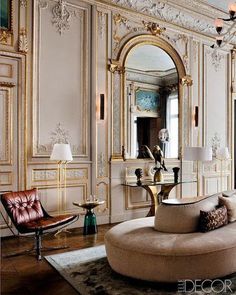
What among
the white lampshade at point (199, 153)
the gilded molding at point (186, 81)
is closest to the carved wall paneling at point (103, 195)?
the white lampshade at point (199, 153)

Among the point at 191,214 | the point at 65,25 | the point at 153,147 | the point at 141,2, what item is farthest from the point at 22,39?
the point at 191,214

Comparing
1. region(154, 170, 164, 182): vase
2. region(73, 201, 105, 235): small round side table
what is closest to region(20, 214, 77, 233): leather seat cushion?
region(73, 201, 105, 235): small round side table

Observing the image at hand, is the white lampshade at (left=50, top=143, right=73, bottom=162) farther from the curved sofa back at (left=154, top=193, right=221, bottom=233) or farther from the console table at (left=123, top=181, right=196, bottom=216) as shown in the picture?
the curved sofa back at (left=154, top=193, right=221, bottom=233)

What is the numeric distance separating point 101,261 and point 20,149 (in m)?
1.96

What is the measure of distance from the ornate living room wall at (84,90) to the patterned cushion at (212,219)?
2.30m

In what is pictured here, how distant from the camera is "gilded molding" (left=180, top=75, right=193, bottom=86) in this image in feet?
19.8

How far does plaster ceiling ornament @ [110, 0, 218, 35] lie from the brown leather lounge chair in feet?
11.4

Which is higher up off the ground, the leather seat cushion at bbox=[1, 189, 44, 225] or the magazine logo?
the leather seat cushion at bbox=[1, 189, 44, 225]

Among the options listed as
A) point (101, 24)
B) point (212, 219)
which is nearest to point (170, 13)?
point (101, 24)

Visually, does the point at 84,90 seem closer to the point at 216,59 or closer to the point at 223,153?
the point at 223,153

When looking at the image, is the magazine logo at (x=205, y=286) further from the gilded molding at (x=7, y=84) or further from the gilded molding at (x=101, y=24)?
the gilded molding at (x=101, y=24)

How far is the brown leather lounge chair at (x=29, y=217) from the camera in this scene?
11.0 ft

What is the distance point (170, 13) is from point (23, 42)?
9.48ft

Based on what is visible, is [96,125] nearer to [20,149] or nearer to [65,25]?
[20,149]
